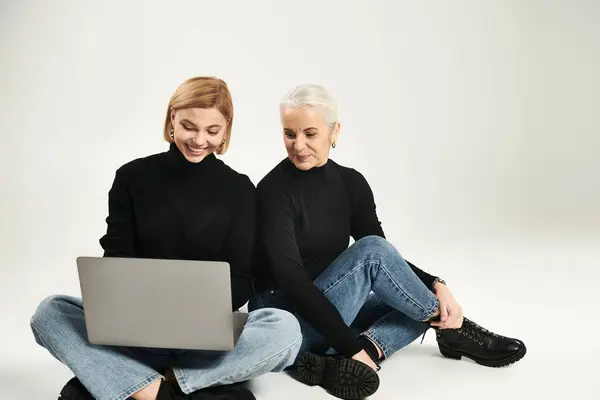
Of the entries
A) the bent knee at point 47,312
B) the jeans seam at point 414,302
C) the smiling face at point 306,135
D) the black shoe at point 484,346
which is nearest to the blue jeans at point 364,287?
the jeans seam at point 414,302

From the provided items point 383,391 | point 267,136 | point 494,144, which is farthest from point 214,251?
point 494,144

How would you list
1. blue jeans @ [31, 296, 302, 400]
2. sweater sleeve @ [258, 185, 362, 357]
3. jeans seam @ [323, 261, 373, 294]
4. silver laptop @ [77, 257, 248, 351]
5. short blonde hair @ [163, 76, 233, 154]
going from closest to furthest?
silver laptop @ [77, 257, 248, 351] < blue jeans @ [31, 296, 302, 400] < short blonde hair @ [163, 76, 233, 154] < sweater sleeve @ [258, 185, 362, 357] < jeans seam @ [323, 261, 373, 294]

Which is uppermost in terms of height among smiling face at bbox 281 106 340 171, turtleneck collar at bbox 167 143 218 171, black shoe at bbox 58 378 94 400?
smiling face at bbox 281 106 340 171

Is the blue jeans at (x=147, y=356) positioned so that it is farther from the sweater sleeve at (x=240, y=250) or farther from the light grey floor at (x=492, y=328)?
the light grey floor at (x=492, y=328)

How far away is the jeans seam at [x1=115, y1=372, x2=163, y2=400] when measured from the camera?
2.79 m

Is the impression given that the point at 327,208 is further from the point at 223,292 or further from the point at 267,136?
the point at 267,136

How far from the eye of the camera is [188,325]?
2740mm

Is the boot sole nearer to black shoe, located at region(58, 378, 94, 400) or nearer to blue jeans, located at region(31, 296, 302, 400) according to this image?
blue jeans, located at region(31, 296, 302, 400)

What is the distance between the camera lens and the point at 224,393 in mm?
2932

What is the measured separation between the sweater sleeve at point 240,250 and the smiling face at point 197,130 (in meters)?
0.19

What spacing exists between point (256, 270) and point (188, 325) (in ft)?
1.73

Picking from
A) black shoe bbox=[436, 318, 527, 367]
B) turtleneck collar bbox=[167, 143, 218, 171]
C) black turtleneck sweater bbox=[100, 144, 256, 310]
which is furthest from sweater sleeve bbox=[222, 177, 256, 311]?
black shoe bbox=[436, 318, 527, 367]

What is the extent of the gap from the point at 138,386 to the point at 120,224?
0.52 m

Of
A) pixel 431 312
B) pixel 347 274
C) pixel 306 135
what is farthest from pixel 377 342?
pixel 306 135
